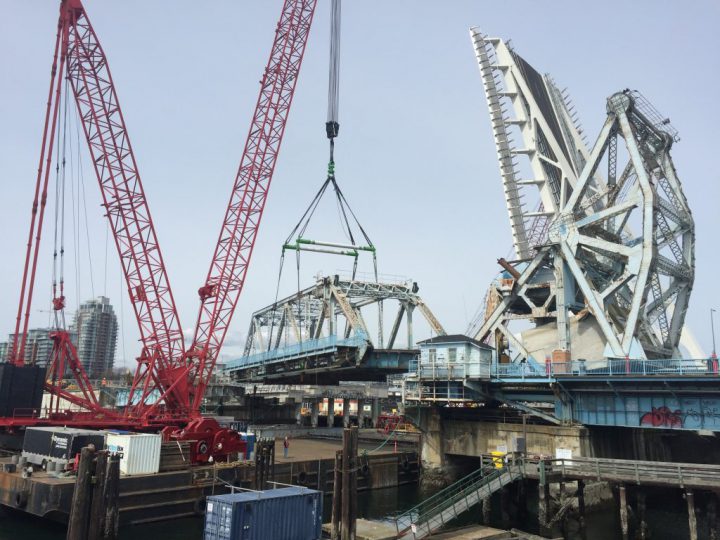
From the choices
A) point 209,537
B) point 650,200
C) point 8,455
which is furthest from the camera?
point 650,200

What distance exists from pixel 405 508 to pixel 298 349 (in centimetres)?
2843

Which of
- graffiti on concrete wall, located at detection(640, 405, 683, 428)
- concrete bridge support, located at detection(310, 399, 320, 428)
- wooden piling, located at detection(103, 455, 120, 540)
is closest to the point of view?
wooden piling, located at detection(103, 455, 120, 540)

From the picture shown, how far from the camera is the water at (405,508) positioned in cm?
3114

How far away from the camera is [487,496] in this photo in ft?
108

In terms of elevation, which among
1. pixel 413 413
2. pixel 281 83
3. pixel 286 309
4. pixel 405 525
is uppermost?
pixel 281 83

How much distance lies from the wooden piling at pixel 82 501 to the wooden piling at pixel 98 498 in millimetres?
272

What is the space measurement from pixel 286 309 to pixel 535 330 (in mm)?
33635

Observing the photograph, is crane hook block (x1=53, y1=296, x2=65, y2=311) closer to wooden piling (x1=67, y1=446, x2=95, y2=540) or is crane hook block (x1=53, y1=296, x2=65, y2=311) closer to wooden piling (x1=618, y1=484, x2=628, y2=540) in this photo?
wooden piling (x1=67, y1=446, x2=95, y2=540)

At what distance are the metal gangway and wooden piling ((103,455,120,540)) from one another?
1321cm

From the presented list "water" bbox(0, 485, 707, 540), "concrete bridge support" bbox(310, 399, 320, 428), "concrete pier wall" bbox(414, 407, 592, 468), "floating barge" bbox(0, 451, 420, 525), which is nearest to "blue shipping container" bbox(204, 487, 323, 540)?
"floating barge" bbox(0, 451, 420, 525)

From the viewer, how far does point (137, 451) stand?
115 feet

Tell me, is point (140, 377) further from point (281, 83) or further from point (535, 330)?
point (535, 330)

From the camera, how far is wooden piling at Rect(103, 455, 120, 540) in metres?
27.3

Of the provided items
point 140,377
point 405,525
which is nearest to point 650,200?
point 405,525
